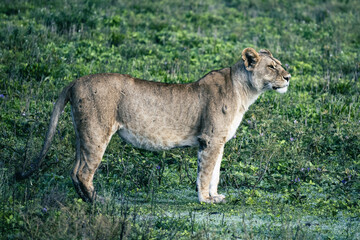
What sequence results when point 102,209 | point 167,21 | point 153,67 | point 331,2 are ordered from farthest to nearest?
point 331,2 < point 167,21 < point 153,67 < point 102,209

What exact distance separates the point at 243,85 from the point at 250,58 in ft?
1.22

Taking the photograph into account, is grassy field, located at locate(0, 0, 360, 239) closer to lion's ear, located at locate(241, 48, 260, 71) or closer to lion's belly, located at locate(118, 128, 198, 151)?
lion's belly, located at locate(118, 128, 198, 151)

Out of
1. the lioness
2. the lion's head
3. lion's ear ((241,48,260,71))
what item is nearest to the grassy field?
the lioness

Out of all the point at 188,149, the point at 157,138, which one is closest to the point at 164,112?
the point at 157,138

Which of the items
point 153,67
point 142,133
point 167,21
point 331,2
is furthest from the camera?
point 331,2

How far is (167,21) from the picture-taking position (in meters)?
14.9

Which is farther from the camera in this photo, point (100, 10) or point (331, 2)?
point (331, 2)

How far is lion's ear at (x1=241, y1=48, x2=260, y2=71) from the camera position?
710 cm

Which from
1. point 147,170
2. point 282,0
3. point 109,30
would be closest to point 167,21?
point 109,30

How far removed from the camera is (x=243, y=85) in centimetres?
718

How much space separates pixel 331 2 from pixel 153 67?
915 cm

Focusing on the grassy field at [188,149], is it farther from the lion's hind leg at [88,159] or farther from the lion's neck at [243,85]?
the lion's neck at [243,85]

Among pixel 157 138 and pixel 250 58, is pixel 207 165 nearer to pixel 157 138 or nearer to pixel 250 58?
pixel 157 138

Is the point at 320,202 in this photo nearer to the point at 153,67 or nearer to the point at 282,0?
the point at 153,67
